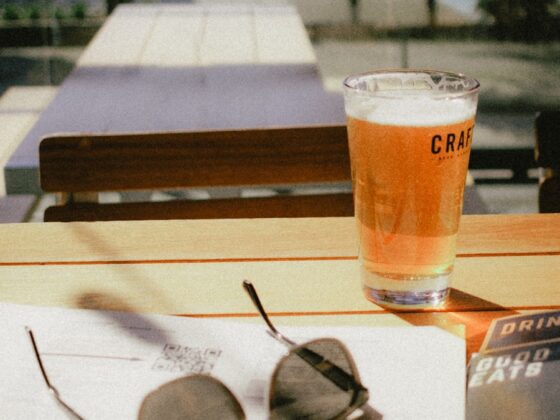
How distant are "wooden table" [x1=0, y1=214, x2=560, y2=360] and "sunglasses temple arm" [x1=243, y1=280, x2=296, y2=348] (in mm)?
11

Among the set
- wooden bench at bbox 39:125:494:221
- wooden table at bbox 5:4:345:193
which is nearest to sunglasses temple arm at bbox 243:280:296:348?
wooden bench at bbox 39:125:494:221

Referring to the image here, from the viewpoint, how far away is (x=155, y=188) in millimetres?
1154

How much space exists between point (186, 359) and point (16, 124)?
2.76 meters

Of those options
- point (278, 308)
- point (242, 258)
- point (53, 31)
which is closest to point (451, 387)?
point (278, 308)

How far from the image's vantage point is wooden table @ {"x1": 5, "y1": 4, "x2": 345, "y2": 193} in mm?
2115

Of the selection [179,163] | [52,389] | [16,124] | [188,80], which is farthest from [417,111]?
[16,124]

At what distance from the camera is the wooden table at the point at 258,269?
668mm

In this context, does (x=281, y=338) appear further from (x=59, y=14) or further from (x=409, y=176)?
(x=59, y=14)

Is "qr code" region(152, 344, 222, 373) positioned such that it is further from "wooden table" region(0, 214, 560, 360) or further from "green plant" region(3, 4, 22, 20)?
"green plant" region(3, 4, 22, 20)

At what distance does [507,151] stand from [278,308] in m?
2.48

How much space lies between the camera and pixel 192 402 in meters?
0.52

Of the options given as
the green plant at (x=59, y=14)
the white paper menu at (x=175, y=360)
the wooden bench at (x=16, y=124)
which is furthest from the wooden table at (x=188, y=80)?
the green plant at (x=59, y=14)

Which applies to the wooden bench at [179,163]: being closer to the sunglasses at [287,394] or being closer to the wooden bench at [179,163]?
the wooden bench at [179,163]

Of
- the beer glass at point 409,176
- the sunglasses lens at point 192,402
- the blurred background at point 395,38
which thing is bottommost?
the blurred background at point 395,38
